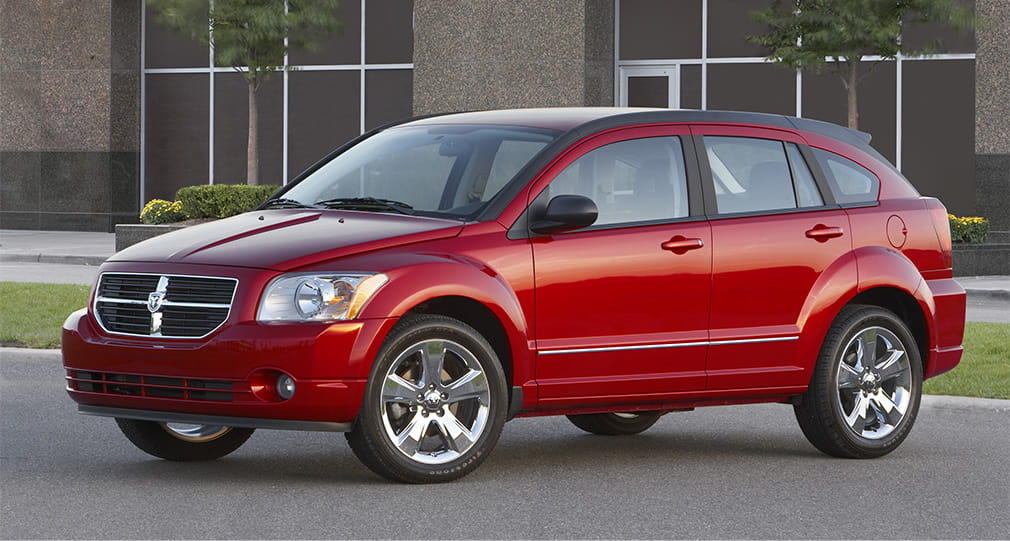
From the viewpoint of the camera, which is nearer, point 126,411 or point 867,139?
point 126,411

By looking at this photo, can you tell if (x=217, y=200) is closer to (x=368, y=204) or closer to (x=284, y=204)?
(x=284, y=204)

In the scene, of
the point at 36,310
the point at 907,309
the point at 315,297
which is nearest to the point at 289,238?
the point at 315,297

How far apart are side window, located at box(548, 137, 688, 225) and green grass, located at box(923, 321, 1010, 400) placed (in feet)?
11.4

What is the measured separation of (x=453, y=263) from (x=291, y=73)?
26709 mm

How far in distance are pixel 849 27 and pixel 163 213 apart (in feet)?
37.5

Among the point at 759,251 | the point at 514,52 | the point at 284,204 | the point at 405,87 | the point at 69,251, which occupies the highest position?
the point at 514,52

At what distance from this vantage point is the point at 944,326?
29.0ft

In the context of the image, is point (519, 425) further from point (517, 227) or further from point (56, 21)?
point (56, 21)

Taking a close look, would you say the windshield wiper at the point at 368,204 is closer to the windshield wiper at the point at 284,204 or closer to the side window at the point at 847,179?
the windshield wiper at the point at 284,204

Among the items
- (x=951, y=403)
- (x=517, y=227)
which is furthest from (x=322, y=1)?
(x=517, y=227)

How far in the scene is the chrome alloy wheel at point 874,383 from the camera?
8.38 m

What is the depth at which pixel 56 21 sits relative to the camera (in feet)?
112

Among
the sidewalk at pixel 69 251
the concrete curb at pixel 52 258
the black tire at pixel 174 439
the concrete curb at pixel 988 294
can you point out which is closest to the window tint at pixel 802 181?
the black tire at pixel 174 439

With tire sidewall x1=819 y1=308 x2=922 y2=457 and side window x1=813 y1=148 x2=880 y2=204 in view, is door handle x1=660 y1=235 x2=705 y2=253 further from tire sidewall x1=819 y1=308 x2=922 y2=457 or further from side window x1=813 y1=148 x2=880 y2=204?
side window x1=813 y1=148 x2=880 y2=204
